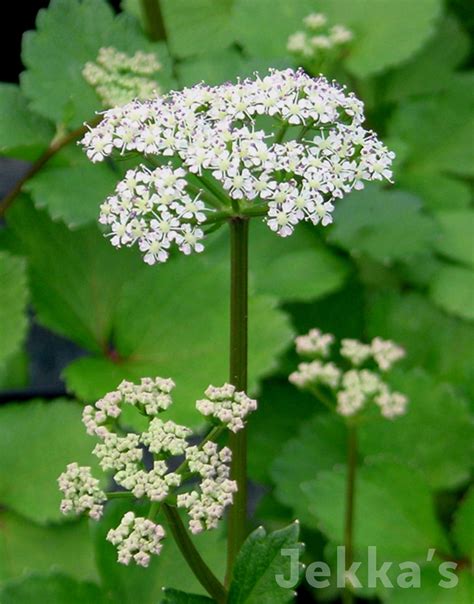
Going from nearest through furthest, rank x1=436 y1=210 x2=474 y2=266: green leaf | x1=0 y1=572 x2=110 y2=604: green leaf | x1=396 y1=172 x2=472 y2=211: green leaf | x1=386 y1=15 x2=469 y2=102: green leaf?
x1=0 y1=572 x2=110 y2=604: green leaf < x1=436 y1=210 x2=474 y2=266: green leaf < x1=396 y1=172 x2=472 y2=211: green leaf < x1=386 y1=15 x2=469 y2=102: green leaf

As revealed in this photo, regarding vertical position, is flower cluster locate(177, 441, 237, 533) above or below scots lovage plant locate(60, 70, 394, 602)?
below

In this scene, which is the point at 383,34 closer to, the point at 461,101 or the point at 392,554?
the point at 461,101

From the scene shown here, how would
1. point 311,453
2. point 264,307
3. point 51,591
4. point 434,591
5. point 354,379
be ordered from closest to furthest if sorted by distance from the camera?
1. point 51,591
2. point 354,379
3. point 434,591
4. point 264,307
5. point 311,453

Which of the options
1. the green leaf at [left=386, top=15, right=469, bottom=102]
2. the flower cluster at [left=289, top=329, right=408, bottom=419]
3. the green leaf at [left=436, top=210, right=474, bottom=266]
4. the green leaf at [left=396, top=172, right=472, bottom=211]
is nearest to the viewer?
the flower cluster at [left=289, top=329, right=408, bottom=419]

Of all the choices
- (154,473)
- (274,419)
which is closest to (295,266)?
(274,419)

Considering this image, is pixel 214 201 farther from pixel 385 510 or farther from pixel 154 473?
pixel 385 510

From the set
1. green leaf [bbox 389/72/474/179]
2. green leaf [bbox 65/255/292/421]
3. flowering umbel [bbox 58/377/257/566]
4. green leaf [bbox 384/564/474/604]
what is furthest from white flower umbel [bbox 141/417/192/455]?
green leaf [bbox 389/72/474/179]

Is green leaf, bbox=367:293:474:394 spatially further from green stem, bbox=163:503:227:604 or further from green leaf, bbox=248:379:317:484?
green stem, bbox=163:503:227:604
